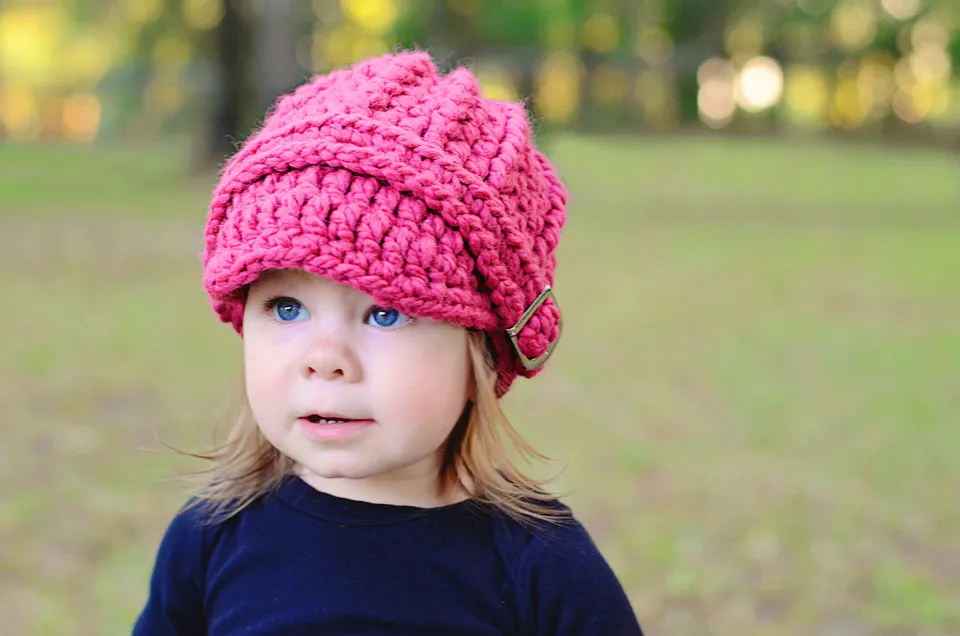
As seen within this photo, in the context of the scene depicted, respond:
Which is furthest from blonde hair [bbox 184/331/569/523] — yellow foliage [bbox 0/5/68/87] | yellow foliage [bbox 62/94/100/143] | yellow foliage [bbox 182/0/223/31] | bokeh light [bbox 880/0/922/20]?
yellow foliage [bbox 0/5/68/87]

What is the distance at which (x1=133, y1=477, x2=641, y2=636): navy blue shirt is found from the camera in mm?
1711

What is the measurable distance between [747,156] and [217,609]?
2164 centimetres

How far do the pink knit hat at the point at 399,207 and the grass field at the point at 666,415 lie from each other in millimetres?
845

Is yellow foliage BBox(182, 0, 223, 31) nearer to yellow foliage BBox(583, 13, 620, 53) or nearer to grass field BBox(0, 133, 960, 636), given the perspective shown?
grass field BBox(0, 133, 960, 636)

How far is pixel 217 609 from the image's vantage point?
1.83 meters

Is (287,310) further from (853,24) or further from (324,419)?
(853,24)

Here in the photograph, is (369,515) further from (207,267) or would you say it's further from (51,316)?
(51,316)

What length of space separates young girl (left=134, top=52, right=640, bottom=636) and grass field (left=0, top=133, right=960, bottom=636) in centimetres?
57

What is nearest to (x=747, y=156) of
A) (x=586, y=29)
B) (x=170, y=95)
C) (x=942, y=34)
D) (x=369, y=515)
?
(x=586, y=29)

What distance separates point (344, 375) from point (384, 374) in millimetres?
58

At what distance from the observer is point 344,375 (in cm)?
157

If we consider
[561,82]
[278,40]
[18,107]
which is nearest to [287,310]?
[278,40]

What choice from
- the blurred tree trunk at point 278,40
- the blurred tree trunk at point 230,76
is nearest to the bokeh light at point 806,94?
the blurred tree trunk at point 230,76

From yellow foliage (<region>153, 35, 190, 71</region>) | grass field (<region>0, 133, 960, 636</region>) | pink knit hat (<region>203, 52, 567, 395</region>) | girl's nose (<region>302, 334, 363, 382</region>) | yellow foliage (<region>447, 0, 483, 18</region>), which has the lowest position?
grass field (<region>0, 133, 960, 636</region>)
